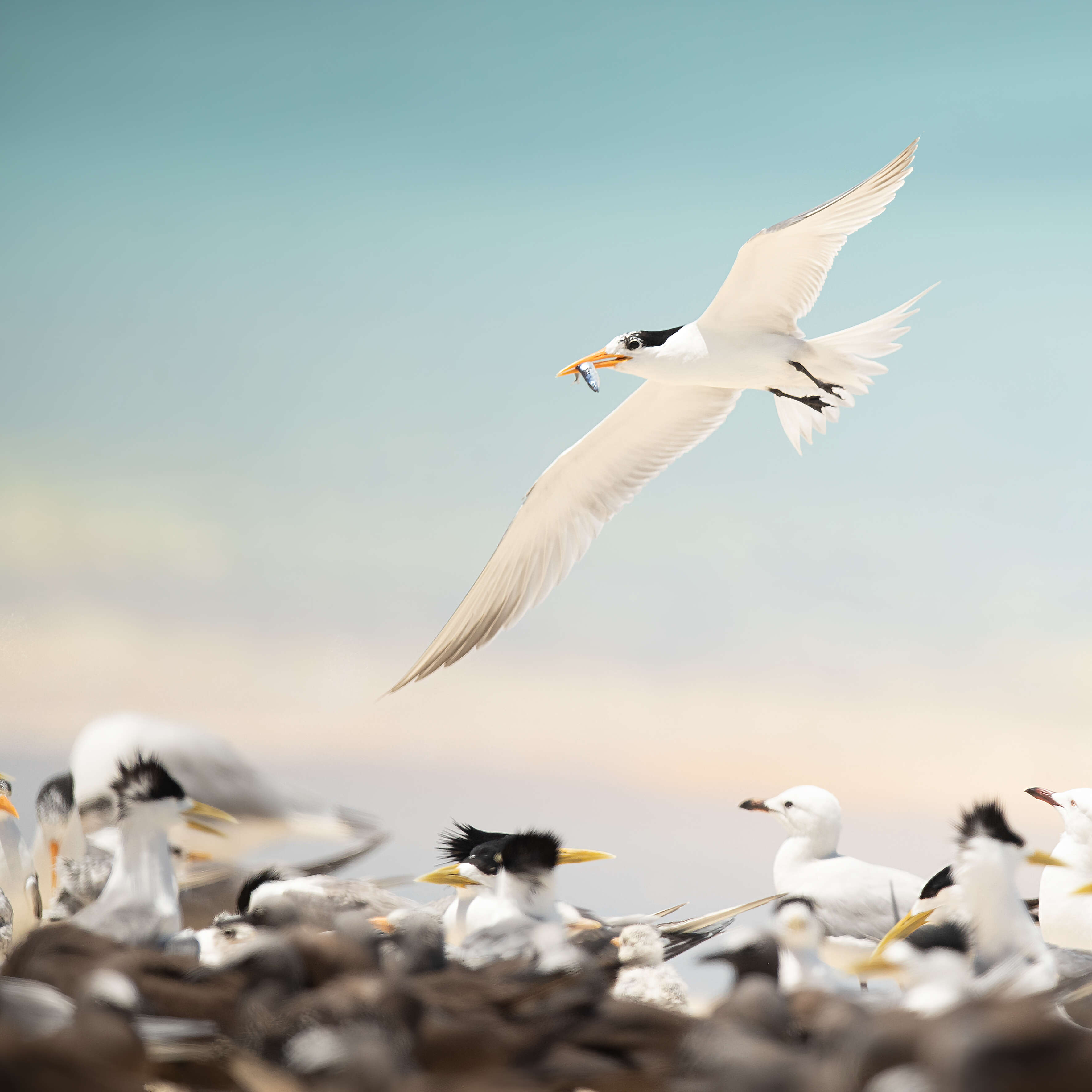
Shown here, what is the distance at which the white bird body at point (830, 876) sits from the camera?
86.3 inches

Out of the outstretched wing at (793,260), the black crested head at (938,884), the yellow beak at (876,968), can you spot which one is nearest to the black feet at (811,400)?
the outstretched wing at (793,260)

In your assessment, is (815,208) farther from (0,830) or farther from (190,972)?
(0,830)

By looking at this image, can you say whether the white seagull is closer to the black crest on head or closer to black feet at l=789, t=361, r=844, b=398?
black feet at l=789, t=361, r=844, b=398

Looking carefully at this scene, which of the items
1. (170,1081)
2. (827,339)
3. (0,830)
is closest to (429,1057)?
(170,1081)

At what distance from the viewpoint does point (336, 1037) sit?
3.76ft

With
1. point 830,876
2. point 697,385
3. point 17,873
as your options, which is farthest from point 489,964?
point 697,385

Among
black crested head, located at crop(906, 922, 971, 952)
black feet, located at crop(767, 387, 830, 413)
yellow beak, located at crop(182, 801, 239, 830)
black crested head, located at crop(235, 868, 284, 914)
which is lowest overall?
black crested head, located at crop(906, 922, 971, 952)

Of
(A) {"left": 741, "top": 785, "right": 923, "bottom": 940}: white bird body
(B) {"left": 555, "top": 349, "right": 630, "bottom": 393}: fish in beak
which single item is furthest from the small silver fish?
(A) {"left": 741, "top": 785, "right": 923, "bottom": 940}: white bird body

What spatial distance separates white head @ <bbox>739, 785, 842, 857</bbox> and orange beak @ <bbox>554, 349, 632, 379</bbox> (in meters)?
1.21

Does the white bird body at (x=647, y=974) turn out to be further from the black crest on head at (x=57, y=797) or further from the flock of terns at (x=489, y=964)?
the black crest on head at (x=57, y=797)

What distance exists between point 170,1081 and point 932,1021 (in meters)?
0.85

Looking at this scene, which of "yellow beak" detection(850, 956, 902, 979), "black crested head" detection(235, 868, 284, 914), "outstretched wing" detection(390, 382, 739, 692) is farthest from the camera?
"outstretched wing" detection(390, 382, 739, 692)

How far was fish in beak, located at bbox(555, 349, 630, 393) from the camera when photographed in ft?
9.77

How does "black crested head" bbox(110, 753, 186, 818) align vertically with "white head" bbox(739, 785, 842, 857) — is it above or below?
above
